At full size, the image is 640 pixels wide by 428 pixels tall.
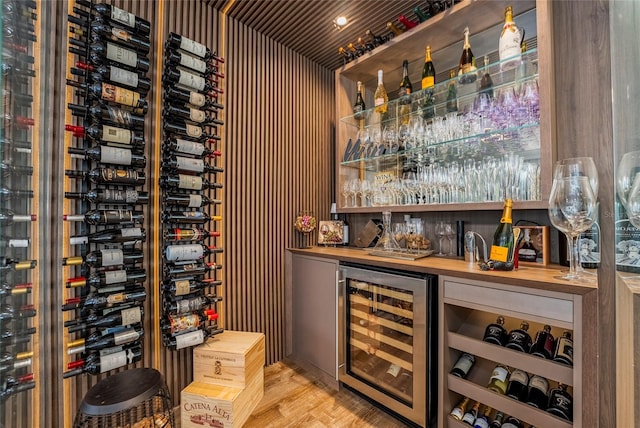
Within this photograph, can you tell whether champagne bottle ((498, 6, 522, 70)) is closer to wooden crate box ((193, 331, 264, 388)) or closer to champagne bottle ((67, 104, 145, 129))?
champagne bottle ((67, 104, 145, 129))

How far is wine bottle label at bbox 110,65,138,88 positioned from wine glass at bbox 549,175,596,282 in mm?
2288

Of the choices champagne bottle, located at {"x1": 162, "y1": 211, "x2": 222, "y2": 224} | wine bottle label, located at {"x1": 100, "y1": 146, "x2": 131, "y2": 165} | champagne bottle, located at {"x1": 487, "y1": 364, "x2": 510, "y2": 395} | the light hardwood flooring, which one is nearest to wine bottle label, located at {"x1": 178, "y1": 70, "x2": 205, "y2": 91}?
wine bottle label, located at {"x1": 100, "y1": 146, "x2": 131, "y2": 165}

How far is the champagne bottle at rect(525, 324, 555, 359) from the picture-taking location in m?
1.21

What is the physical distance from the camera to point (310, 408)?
1.80m

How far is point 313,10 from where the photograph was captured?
209cm

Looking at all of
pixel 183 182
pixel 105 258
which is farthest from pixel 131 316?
pixel 183 182

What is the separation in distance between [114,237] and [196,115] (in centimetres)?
93

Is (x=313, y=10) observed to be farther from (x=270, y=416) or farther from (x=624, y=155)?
(x=270, y=416)

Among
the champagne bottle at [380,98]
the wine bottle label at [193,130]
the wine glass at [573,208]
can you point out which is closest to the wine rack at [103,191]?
the wine bottle label at [193,130]

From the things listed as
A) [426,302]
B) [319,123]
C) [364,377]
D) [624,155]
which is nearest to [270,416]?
[364,377]

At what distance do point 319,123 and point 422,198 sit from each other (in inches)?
55.4

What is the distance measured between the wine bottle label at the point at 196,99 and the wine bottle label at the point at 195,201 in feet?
2.09

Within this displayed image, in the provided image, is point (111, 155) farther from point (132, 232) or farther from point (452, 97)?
point (452, 97)

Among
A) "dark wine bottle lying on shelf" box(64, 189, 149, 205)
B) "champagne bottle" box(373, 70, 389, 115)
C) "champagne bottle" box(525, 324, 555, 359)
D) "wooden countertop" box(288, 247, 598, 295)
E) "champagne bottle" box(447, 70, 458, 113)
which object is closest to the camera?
"wooden countertop" box(288, 247, 598, 295)
